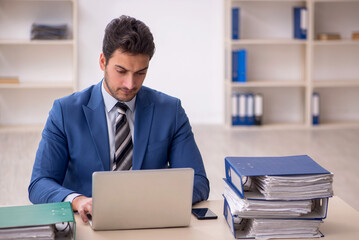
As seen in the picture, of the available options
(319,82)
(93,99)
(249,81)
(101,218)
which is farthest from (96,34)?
(101,218)

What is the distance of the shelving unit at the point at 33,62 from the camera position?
618cm

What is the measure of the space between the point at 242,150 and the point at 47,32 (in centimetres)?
238

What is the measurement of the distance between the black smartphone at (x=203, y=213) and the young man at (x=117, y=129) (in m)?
0.10

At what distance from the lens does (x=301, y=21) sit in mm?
6355

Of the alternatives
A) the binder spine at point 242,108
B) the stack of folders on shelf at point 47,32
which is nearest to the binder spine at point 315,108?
the binder spine at point 242,108

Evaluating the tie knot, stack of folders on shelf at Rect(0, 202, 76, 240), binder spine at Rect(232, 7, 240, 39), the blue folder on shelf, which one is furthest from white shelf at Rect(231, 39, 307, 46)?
stack of folders on shelf at Rect(0, 202, 76, 240)

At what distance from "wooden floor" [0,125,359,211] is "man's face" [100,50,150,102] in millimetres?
2001

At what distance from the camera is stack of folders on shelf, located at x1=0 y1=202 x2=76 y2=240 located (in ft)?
5.04

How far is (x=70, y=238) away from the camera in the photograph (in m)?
1.65

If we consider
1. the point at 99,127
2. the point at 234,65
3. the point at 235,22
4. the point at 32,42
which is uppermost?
the point at 235,22

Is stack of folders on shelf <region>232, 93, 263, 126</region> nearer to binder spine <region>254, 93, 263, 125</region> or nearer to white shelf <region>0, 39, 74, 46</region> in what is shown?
binder spine <region>254, 93, 263, 125</region>

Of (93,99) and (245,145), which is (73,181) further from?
(245,145)

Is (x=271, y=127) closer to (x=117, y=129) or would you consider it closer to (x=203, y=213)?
(x=117, y=129)

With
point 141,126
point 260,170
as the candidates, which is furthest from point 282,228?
point 141,126
